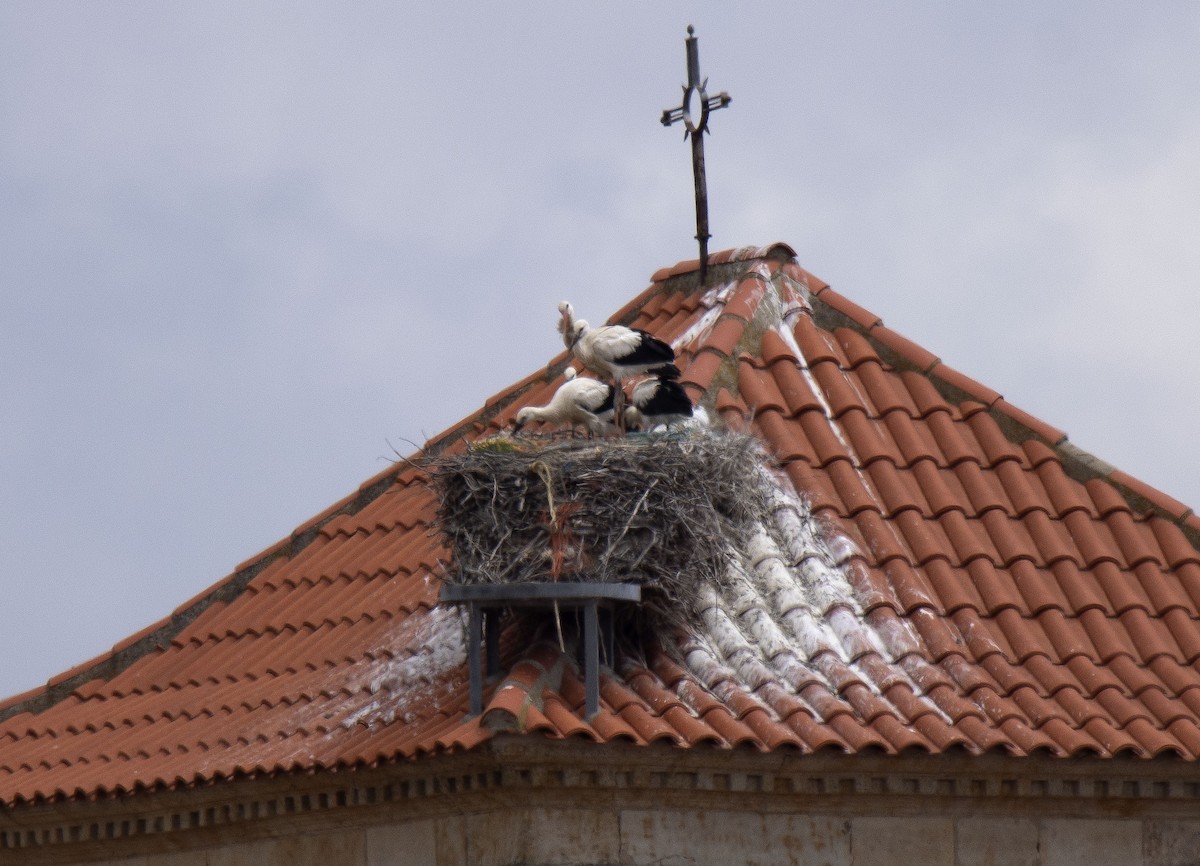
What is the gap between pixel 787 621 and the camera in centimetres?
1032

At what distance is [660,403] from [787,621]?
115 centimetres

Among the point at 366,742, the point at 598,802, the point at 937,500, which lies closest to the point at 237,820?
the point at 366,742

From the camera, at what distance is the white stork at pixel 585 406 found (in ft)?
34.9

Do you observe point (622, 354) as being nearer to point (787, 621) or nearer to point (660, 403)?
point (660, 403)

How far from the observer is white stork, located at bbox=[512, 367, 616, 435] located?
34.9 ft

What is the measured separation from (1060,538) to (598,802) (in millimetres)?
3014

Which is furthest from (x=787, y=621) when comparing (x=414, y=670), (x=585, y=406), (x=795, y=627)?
(x=414, y=670)

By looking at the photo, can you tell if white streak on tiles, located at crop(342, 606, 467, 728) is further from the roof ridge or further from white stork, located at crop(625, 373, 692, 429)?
the roof ridge

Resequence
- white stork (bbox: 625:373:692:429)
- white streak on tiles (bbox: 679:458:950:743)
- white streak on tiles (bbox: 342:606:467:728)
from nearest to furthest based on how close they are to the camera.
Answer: white streak on tiles (bbox: 679:458:950:743) → white streak on tiles (bbox: 342:606:467:728) → white stork (bbox: 625:373:692:429)

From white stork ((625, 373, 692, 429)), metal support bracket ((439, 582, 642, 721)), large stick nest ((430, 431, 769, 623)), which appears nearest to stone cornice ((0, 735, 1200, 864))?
metal support bracket ((439, 582, 642, 721))

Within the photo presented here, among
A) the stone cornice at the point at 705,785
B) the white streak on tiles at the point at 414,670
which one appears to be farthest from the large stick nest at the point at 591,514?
the stone cornice at the point at 705,785

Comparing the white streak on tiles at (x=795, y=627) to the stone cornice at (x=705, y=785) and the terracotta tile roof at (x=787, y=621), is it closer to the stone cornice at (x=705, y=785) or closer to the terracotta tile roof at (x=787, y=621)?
the terracotta tile roof at (x=787, y=621)

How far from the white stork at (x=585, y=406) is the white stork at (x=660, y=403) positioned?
0.47 feet

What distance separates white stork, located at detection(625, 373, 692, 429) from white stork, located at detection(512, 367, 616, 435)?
142mm
